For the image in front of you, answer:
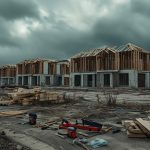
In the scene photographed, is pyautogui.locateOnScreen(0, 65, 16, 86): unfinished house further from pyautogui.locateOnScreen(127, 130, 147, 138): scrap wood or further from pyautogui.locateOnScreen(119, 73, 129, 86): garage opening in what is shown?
pyautogui.locateOnScreen(127, 130, 147, 138): scrap wood

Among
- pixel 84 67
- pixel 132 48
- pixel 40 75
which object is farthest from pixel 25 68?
pixel 132 48

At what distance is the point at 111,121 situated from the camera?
10430 millimetres

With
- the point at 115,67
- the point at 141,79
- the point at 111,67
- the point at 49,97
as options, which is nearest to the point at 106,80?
the point at 111,67

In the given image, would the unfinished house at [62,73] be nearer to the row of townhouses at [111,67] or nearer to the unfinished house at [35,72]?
the row of townhouses at [111,67]

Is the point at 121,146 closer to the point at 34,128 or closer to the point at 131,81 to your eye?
the point at 34,128

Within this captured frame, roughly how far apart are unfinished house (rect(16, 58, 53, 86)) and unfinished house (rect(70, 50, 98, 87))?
1236 centimetres

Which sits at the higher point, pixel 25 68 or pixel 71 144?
pixel 25 68

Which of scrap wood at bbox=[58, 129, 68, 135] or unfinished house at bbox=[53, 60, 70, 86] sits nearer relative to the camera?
scrap wood at bbox=[58, 129, 68, 135]

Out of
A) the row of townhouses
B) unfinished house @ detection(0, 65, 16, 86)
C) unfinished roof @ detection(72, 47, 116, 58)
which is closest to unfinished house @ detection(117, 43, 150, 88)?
the row of townhouses

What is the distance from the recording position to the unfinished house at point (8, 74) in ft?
237

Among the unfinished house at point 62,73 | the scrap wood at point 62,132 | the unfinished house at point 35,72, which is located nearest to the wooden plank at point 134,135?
the scrap wood at point 62,132

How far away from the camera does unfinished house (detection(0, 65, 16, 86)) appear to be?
237ft

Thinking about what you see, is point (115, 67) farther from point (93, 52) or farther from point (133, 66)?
point (93, 52)

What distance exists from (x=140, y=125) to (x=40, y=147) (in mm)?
2802
